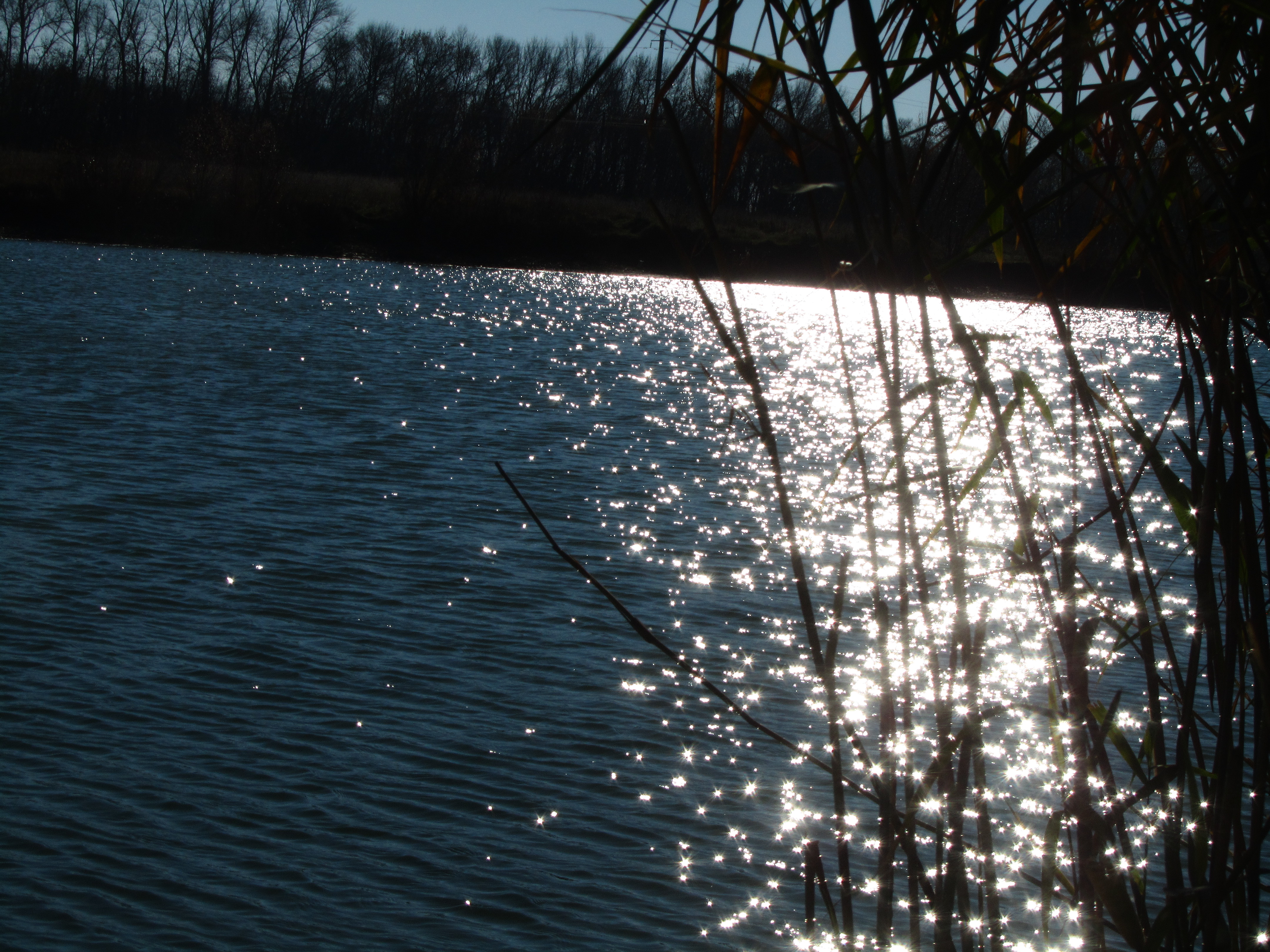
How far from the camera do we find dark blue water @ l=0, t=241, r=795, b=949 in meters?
4.53

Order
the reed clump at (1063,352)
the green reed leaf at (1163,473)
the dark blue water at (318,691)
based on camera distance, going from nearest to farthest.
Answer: the reed clump at (1063,352) < the green reed leaf at (1163,473) < the dark blue water at (318,691)

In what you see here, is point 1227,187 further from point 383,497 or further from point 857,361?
point 857,361

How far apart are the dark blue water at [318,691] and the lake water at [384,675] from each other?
2 centimetres

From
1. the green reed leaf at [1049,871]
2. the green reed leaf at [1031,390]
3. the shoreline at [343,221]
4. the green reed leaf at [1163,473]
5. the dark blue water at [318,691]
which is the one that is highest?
the shoreline at [343,221]

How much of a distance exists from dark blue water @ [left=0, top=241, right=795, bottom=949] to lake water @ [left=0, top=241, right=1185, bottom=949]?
0.8 inches

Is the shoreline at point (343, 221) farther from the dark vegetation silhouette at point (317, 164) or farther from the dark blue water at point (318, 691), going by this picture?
the dark blue water at point (318, 691)

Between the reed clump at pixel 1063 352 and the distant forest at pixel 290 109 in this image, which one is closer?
the reed clump at pixel 1063 352

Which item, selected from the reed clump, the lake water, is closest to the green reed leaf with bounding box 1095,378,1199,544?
the reed clump

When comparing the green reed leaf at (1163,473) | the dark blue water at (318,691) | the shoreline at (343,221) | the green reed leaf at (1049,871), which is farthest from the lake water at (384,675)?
the shoreline at (343,221)

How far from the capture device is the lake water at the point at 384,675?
4555mm

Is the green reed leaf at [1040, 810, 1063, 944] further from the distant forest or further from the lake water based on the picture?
the distant forest

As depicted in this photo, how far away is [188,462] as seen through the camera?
1161 cm

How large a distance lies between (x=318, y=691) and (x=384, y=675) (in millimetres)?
403

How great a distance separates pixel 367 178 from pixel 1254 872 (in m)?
74.6
